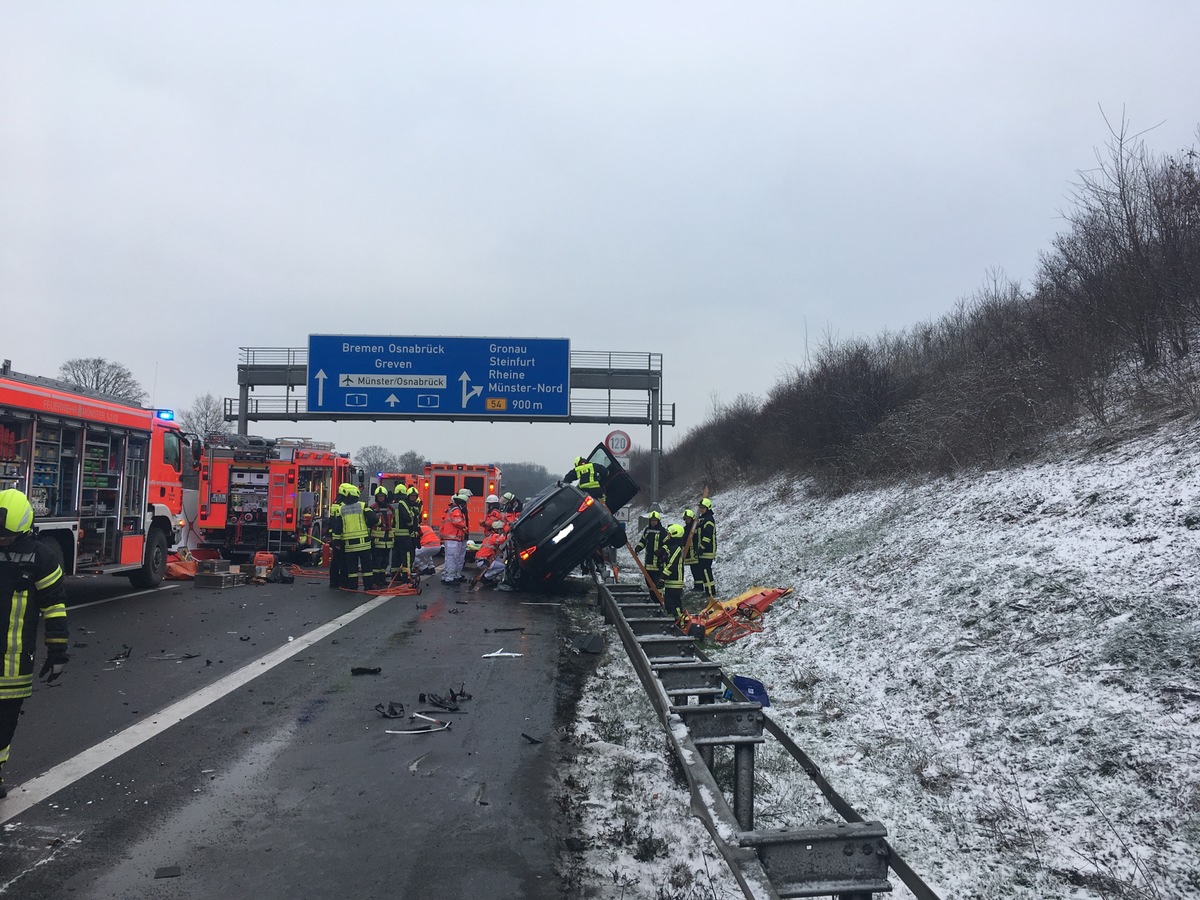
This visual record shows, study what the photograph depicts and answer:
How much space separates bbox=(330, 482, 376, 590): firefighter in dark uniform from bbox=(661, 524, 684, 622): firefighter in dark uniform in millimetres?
5931

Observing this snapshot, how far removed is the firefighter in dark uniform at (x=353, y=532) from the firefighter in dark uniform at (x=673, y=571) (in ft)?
19.5

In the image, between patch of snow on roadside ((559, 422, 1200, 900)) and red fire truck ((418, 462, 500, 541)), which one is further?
red fire truck ((418, 462, 500, 541))

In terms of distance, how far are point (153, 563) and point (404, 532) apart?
Answer: 4207mm

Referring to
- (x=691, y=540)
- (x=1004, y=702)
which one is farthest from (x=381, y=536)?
(x=1004, y=702)

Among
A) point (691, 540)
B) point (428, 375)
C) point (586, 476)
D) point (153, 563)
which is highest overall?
point (428, 375)

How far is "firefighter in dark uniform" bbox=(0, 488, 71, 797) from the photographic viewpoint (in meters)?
4.80

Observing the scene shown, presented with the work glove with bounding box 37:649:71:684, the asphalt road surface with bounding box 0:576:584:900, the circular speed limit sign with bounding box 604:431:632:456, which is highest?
the circular speed limit sign with bounding box 604:431:632:456

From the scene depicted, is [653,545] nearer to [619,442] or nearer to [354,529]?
[354,529]

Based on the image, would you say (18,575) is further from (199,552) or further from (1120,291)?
(199,552)

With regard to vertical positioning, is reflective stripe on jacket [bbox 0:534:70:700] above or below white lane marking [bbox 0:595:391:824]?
above

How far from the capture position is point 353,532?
15.0 meters

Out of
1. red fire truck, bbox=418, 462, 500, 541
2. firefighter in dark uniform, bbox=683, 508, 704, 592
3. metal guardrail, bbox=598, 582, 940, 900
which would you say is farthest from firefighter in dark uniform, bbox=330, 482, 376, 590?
metal guardrail, bbox=598, 582, 940, 900

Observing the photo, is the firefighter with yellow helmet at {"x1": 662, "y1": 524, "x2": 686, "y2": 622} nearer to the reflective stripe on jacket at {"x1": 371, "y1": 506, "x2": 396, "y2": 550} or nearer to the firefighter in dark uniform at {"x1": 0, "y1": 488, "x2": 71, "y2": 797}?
the reflective stripe on jacket at {"x1": 371, "y1": 506, "x2": 396, "y2": 550}

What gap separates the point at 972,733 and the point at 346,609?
9.52 m
